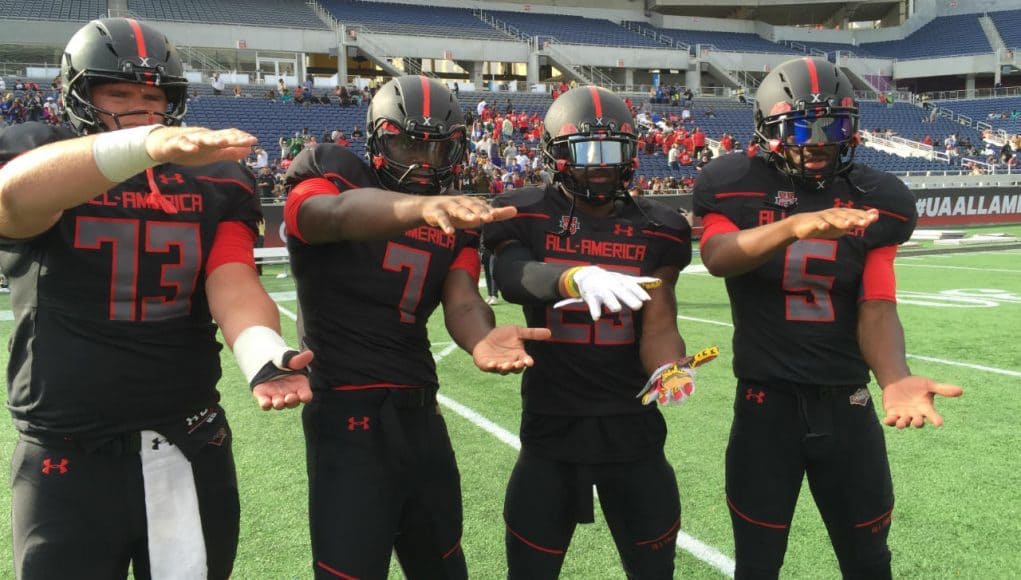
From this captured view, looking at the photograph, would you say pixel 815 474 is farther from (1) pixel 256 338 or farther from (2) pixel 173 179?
(2) pixel 173 179

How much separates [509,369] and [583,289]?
1.16 ft

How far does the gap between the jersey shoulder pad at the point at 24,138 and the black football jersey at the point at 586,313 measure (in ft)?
4.90

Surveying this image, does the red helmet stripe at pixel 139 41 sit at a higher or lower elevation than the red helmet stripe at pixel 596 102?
higher

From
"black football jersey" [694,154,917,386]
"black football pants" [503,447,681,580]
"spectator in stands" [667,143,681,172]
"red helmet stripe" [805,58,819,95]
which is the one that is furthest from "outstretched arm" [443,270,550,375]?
"spectator in stands" [667,143,681,172]

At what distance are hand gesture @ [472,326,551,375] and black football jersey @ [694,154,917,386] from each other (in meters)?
0.97

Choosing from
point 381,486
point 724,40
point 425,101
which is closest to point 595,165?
point 425,101

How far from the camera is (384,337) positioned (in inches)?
111

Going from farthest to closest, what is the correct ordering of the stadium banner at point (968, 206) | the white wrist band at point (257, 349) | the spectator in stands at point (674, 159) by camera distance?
the spectator in stands at point (674, 159) → the stadium banner at point (968, 206) → the white wrist band at point (257, 349)

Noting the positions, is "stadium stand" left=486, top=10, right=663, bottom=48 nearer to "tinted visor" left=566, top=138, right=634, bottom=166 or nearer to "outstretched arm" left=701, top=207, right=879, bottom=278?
"tinted visor" left=566, top=138, right=634, bottom=166

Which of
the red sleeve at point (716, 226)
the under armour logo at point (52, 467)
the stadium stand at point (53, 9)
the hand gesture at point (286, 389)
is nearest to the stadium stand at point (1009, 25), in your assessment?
the stadium stand at point (53, 9)

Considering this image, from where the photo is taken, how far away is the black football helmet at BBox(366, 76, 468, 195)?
2.90m

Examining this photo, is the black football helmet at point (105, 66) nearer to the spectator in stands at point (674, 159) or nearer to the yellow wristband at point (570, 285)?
the yellow wristband at point (570, 285)

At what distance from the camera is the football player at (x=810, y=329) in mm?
2914

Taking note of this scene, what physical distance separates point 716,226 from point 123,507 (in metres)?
2.26
